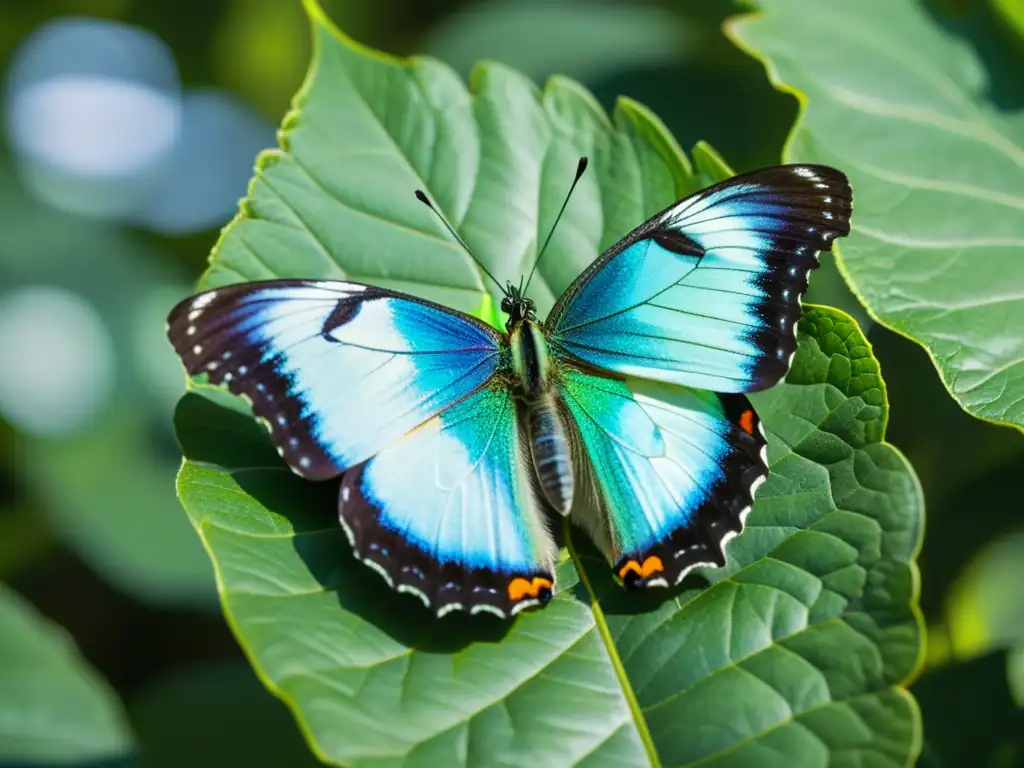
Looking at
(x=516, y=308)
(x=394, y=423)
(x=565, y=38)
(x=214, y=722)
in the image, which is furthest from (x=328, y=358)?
(x=565, y=38)

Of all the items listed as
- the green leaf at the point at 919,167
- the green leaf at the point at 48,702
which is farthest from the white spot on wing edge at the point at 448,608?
the green leaf at the point at 48,702

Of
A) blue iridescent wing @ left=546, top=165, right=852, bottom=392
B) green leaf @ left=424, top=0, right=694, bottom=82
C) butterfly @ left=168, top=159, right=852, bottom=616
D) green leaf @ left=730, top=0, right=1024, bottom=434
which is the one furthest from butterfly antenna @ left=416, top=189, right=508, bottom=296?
green leaf @ left=424, top=0, right=694, bottom=82

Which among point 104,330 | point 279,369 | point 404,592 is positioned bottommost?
point 104,330

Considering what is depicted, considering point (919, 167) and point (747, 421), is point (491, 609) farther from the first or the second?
point (919, 167)

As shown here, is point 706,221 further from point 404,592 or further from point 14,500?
point 14,500

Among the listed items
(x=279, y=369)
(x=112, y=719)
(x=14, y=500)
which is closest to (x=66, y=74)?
(x=14, y=500)

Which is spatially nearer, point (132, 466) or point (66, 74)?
point (132, 466)

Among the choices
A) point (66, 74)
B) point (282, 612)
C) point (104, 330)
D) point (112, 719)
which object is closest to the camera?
point (282, 612)
